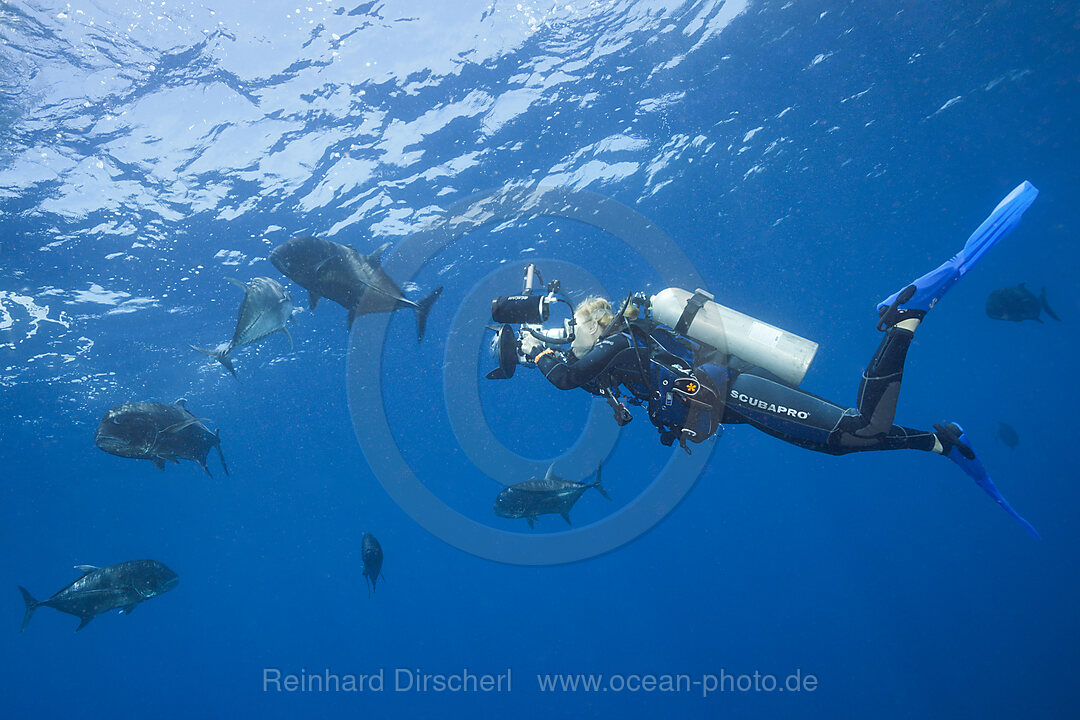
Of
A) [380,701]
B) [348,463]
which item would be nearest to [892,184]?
[348,463]

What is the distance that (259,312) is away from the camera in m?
6.07

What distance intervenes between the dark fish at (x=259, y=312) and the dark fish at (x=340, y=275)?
1.43 feet

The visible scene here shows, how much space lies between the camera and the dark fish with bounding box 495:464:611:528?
32.0 feet

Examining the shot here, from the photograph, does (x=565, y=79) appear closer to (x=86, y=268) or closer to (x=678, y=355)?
(x=678, y=355)

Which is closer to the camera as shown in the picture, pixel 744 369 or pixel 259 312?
pixel 744 369

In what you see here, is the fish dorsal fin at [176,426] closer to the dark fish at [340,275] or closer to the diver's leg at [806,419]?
the dark fish at [340,275]

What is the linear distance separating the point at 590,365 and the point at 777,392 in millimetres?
1777

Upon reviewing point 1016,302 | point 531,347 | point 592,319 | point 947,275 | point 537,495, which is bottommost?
point 947,275

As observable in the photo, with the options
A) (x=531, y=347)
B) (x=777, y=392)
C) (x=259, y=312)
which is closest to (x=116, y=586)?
(x=259, y=312)

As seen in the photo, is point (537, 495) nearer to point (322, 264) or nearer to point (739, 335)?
point (322, 264)

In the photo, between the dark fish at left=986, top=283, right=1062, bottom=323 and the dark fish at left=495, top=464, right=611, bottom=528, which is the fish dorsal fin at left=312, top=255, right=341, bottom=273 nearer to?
the dark fish at left=495, top=464, right=611, bottom=528

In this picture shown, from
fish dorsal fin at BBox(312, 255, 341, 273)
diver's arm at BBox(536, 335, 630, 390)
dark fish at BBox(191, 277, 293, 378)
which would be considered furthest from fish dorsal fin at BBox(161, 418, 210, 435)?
diver's arm at BBox(536, 335, 630, 390)

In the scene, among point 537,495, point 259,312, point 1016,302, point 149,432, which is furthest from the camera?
point 1016,302

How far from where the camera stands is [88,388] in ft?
70.5
